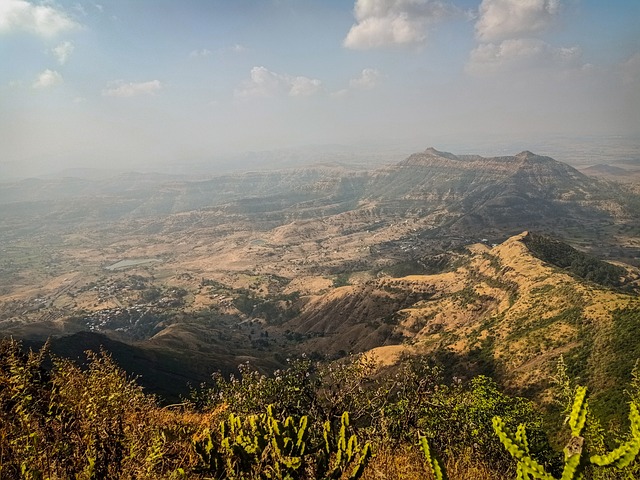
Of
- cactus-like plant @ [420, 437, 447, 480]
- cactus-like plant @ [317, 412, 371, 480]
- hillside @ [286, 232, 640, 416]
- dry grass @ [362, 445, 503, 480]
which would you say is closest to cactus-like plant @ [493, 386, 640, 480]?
cactus-like plant @ [420, 437, 447, 480]

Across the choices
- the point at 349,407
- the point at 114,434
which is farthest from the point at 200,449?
the point at 349,407

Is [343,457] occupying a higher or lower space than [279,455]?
lower

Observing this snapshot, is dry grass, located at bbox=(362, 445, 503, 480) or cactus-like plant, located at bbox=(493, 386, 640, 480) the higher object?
cactus-like plant, located at bbox=(493, 386, 640, 480)

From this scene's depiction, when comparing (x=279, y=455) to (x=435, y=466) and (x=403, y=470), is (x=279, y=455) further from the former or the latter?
(x=403, y=470)

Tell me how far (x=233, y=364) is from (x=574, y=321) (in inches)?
2691

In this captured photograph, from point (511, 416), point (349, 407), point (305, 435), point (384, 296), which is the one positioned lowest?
point (384, 296)

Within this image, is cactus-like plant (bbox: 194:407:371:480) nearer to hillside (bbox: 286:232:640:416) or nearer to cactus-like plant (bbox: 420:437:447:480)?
cactus-like plant (bbox: 420:437:447:480)

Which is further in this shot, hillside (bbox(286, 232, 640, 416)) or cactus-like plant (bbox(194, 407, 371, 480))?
hillside (bbox(286, 232, 640, 416))

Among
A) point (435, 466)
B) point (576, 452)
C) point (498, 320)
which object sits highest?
point (576, 452)

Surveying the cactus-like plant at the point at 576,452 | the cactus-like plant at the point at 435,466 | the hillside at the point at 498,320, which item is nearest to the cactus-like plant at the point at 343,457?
the cactus-like plant at the point at 435,466

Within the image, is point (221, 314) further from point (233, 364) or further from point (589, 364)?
point (589, 364)

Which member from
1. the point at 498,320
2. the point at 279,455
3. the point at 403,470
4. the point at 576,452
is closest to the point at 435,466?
the point at 576,452

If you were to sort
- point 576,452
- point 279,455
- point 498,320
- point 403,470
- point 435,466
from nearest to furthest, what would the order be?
point 576,452
point 435,466
point 279,455
point 403,470
point 498,320

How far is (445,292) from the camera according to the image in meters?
123
